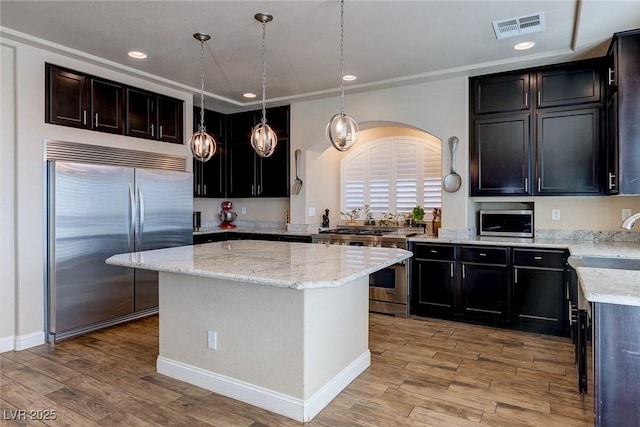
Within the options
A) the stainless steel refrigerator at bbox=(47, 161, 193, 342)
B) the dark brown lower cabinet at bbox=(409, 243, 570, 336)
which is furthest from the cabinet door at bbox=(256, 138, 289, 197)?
the dark brown lower cabinet at bbox=(409, 243, 570, 336)

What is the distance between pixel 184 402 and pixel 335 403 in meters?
0.95

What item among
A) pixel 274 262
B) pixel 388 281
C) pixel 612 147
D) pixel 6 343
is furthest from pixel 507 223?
pixel 6 343

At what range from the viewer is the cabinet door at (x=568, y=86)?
3818 millimetres

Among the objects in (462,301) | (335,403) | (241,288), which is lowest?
(335,403)

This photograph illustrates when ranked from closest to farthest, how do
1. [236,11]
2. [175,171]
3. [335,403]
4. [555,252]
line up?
1. [335,403]
2. [236,11]
3. [555,252]
4. [175,171]

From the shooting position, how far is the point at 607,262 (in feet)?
10.2

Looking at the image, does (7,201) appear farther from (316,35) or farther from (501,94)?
(501,94)

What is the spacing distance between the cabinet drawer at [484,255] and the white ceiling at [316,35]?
5.97ft

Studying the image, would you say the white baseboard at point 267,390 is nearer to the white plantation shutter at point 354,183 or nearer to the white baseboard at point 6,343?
the white baseboard at point 6,343

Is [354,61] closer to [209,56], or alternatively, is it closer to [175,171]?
[209,56]

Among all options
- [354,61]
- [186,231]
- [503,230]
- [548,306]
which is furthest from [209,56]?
[548,306]

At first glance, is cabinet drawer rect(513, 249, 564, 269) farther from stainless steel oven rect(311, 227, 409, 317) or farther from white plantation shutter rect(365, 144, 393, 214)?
white plantation shutter rect(365, 144, 393, 214)

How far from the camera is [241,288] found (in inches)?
102

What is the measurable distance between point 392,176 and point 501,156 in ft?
5.28
